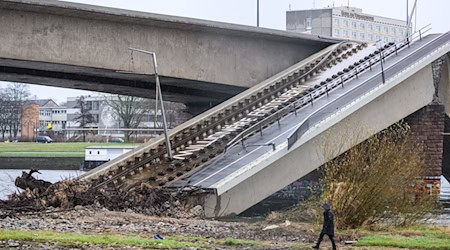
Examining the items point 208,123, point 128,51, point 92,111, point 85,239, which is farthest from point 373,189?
point 92,111

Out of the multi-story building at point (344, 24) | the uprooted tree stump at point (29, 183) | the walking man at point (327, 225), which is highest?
the multi-story building at point (344, 24)

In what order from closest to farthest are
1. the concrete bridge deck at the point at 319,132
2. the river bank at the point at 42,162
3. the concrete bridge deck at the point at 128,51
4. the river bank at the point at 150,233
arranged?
the river bank at the point at 150,233
the concrete bridge deck at the point at 319,132
the concrete bridge deck at the point at 128,51
the river bank at the point at 42,162

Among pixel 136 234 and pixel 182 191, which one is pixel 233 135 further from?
pixel 136 234

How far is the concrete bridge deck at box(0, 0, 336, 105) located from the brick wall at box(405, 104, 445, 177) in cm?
759

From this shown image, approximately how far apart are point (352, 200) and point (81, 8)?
1772 centimetres

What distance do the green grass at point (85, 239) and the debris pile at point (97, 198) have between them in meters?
6.43

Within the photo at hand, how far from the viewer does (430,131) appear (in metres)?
46.2

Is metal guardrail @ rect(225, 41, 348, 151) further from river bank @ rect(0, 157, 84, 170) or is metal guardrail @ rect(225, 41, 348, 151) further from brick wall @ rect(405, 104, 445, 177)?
river bank @ rect(0, 157, 84, 170)

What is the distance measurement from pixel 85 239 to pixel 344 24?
414 feet

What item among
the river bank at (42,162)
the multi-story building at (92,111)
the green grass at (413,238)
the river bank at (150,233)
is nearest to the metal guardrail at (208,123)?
the river bank at (150,233)

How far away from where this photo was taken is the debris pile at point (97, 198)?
29.0 meters

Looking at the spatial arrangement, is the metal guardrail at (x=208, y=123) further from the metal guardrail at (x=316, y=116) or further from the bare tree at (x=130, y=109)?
the bare tree at (x=130, y=109)

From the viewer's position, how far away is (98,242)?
19.7 m

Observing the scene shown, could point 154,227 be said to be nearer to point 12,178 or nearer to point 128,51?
point 128,51
